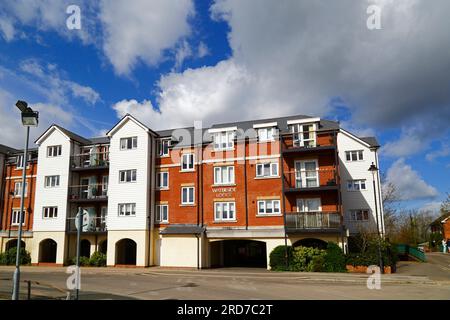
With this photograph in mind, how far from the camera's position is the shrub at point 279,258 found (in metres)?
23.3

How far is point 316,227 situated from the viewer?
2314cm

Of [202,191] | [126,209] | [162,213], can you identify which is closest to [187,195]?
[202,191]

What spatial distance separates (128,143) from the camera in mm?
28859

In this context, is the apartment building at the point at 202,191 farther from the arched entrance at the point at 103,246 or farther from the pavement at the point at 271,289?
the pavement at the point at 271,289

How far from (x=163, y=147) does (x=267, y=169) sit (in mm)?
8804

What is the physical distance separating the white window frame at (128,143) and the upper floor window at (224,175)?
693cm

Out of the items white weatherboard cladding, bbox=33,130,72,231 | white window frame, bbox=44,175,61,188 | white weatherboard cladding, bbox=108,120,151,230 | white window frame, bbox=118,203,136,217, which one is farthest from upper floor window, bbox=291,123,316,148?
white window frame, bbox=44,175,61,188

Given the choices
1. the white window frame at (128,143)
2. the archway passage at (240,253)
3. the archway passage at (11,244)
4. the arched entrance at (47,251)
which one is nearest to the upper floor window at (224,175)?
the archway passage at (240,253)

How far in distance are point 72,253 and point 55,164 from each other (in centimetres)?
765

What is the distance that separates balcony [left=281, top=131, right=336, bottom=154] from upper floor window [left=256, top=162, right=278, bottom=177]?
153 centimetres

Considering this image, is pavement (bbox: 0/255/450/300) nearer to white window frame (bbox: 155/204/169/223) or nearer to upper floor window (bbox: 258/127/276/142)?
white window frame (bbox: 155/204/169/223)

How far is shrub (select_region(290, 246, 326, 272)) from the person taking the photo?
22242 mm
